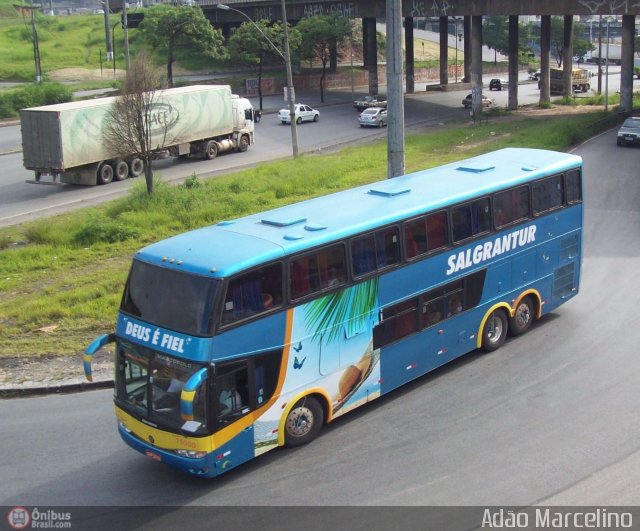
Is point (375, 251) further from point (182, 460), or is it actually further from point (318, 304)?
point (182, 460)

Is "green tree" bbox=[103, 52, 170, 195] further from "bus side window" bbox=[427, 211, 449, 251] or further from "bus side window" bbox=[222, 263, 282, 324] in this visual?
"bus side window" bbox=[222, 263, 282, 324]

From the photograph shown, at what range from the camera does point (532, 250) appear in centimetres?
1527

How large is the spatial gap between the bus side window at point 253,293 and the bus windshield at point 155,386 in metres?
0.86

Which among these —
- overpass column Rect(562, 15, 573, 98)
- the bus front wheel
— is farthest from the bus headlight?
overpass column Rect(562, 15, 573, 98)

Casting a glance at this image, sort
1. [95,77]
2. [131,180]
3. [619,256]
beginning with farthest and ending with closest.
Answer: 1. [95,77]
2. [131,180]
3. [619,256]

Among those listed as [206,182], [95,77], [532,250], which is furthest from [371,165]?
[95,77]

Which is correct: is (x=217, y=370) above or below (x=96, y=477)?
above

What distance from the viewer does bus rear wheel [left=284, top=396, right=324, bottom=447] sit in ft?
37.3

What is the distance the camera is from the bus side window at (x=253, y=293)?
34.0 ft

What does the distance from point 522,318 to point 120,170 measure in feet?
81.3

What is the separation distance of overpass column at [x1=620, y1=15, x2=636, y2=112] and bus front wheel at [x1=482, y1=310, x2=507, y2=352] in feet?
134

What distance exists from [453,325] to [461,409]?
1.68m

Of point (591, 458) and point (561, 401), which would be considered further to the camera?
point (561, 401)

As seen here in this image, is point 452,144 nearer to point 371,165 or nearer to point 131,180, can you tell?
point 371,165
